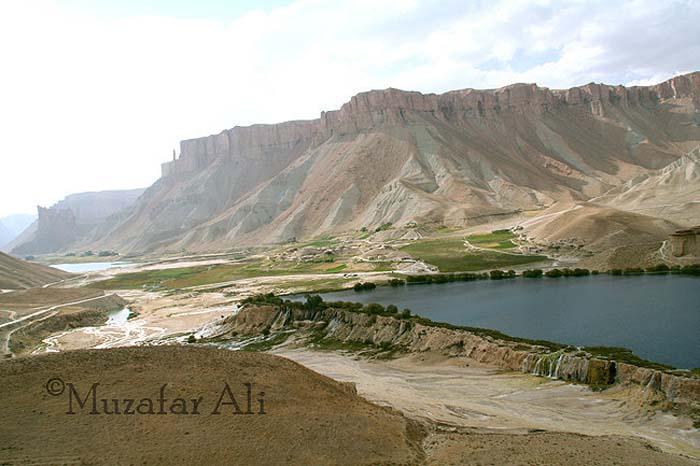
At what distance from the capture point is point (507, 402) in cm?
2519

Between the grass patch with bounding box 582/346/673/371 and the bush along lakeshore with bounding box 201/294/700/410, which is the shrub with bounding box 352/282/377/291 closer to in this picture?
the bush along lakeshore with bounding box 201/294/700/410

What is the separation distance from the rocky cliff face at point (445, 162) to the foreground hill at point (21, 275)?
6350cm

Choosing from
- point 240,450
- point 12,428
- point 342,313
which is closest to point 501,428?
point 240,450

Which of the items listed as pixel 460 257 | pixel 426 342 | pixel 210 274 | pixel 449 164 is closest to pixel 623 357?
pixel 426 342

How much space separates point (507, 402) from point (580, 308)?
78.1 feet

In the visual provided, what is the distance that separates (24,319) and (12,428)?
4800 cm

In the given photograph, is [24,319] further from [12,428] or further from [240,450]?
[240,450]

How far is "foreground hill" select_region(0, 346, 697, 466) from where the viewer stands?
1548 cm

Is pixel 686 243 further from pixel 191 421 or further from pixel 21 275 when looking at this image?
pixel 21 275

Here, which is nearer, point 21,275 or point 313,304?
point 313,304

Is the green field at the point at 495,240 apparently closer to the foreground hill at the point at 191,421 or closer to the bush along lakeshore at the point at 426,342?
the bush along lakeshore at the point at 426,342

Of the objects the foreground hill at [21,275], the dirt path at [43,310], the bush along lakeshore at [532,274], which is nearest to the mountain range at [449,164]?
the bush along lakeshore at [532,274]

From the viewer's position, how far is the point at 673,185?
103 m

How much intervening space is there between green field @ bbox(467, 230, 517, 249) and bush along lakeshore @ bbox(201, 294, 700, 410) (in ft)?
159
